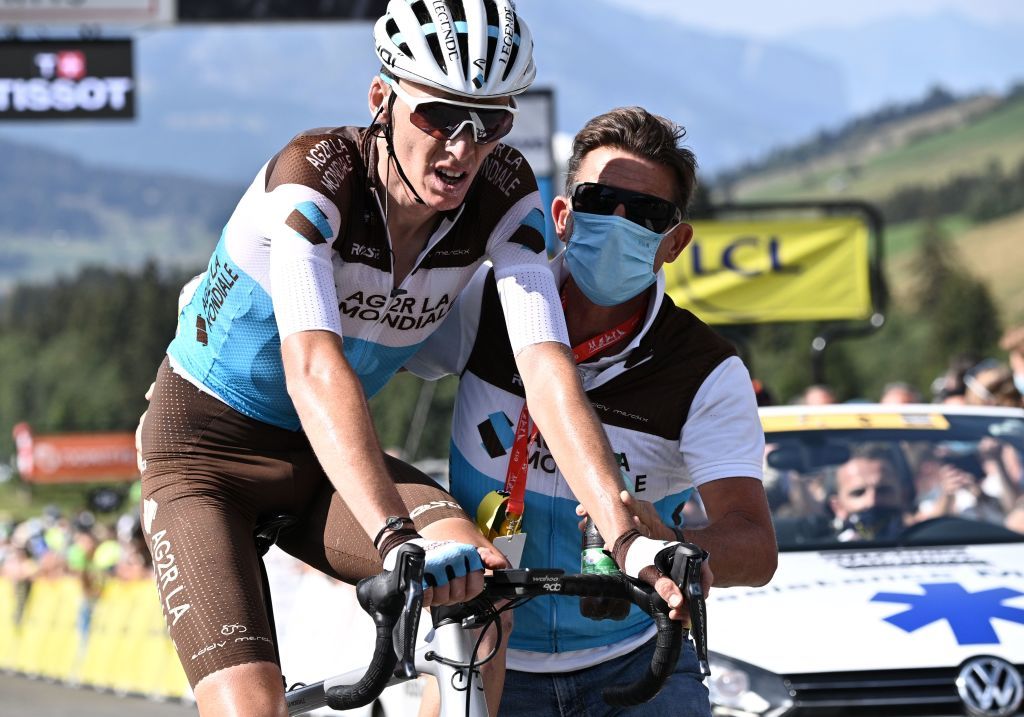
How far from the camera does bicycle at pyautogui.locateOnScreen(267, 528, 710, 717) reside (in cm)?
295

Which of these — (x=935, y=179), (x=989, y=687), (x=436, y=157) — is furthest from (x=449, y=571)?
(x=935, y=179)

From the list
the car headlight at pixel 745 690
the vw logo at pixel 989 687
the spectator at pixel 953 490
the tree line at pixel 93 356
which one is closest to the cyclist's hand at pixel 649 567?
the car headlight at pixel 745 690

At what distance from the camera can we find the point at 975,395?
9727 millimetres

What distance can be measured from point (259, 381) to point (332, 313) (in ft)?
1.78

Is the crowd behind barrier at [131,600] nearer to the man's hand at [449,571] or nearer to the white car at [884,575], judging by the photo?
the white car at [884,575]

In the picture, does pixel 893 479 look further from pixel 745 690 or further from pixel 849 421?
pixel 745 690

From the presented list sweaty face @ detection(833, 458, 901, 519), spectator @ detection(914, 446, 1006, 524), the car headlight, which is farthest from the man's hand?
spectator @ detection(914, 446, 1006, 524)

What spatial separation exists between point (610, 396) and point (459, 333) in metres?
0.43

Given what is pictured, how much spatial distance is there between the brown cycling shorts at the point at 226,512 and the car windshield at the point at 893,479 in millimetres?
3025

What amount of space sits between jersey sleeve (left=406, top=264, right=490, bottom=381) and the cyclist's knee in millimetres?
1038

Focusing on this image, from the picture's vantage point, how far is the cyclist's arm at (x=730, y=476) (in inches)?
145

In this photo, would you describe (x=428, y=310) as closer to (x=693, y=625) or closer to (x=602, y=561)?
(x=602, y=561)

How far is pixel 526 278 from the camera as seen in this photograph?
384 centimetres

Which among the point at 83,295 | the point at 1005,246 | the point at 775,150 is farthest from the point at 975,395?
the point at 775,150
